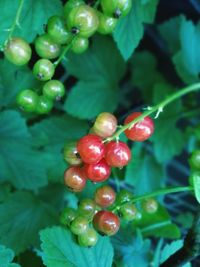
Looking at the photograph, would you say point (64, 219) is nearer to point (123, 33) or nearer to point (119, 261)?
point (119, 261)

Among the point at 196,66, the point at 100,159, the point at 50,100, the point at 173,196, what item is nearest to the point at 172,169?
the point at 173,196

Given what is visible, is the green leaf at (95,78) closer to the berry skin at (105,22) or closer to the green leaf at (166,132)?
the green leaf at (166,132)

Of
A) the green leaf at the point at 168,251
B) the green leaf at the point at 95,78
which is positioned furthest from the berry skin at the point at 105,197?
the green leaf at the point at 95,78

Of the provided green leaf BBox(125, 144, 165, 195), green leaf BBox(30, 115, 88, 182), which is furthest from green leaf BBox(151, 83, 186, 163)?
green leaf BBox(30, 115, 88, 182)

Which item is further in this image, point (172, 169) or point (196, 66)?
point (172, 169)

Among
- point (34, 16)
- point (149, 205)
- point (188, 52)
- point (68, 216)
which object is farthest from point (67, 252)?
point (188, 52)

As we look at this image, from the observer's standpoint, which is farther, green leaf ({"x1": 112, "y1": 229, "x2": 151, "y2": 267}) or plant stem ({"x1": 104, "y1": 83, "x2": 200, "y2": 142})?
green leaf ({"x1": 112, "y1": 229, "x2": 151, "y2": 267})

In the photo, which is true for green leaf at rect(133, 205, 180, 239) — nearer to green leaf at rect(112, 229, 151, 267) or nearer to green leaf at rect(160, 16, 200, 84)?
green leaf at rect(112, 229, 151, 267)
